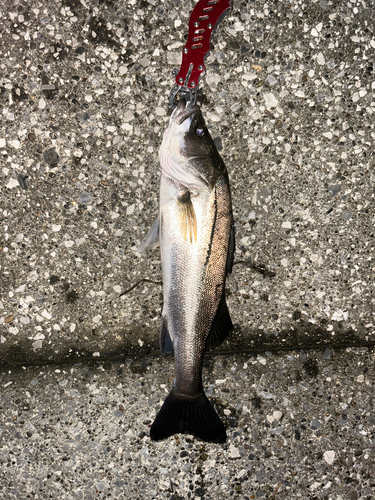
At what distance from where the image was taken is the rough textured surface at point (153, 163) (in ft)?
7.86

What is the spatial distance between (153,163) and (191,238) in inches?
27.3

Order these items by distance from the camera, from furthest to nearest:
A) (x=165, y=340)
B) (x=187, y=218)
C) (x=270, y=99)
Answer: (x=270, y=99) → (x=165, y=340) → (x=187, y=218)

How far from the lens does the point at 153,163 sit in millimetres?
2439

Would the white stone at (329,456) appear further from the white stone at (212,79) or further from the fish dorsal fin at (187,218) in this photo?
the white stone at (212,79)

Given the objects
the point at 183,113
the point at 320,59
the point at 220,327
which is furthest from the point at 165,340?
the point at 320,59

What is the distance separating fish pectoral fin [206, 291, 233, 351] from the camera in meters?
2.21

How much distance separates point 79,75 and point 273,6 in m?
1.38

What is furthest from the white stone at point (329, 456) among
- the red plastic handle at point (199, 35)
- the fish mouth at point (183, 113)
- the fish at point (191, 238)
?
the red plastic handle at point (199, 35)

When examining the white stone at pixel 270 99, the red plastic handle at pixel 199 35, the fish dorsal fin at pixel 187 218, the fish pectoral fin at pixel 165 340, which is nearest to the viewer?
the fish dorsal fin at pixel 187 218

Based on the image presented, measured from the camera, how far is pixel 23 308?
250 centimetres

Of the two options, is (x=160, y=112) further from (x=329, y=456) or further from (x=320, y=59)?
(x=329, y=456)

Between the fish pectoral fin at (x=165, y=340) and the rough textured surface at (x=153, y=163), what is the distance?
302mm

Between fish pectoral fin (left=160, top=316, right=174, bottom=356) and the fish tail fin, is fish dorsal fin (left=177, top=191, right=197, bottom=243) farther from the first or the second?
the fish tail fin

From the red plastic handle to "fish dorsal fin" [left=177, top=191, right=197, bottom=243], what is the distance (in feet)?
2.77
